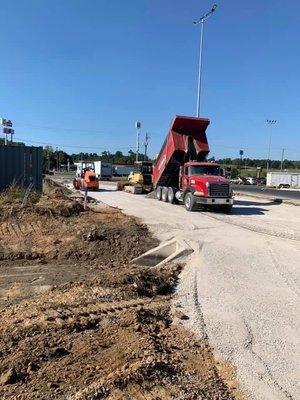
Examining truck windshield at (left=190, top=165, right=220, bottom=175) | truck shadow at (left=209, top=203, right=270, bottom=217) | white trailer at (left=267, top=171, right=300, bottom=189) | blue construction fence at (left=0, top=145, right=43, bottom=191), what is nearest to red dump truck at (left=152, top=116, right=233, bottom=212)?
truck windshield at (left=190, top=165, right=220, bottom=175)

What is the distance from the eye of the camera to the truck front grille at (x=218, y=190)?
22.5 meters

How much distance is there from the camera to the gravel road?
5441 millimetres

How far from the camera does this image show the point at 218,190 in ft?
74.0

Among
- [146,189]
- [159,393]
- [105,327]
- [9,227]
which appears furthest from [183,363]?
[146,189]

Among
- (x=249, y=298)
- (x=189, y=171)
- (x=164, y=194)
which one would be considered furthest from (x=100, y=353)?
(x=164, y=194)

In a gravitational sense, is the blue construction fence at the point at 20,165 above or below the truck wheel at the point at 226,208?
above

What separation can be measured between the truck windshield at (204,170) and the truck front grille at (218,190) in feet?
5.79

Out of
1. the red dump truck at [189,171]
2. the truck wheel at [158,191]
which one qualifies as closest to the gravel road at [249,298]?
the red dump truck at [189,171]

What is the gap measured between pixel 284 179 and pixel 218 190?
71.5 metres

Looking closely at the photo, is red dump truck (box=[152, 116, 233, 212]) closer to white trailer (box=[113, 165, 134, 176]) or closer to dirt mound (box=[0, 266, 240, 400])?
dirt mound (box=[0, 266, 240, 400])

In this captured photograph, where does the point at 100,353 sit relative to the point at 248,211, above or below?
above

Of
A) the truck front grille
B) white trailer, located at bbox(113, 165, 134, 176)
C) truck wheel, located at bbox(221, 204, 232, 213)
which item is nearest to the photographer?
the truck front grille

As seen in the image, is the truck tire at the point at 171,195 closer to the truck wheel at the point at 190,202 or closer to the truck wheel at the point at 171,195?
the truck wheel at the point at 171,195

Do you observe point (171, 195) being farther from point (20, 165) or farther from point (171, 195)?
point (20, 165)
